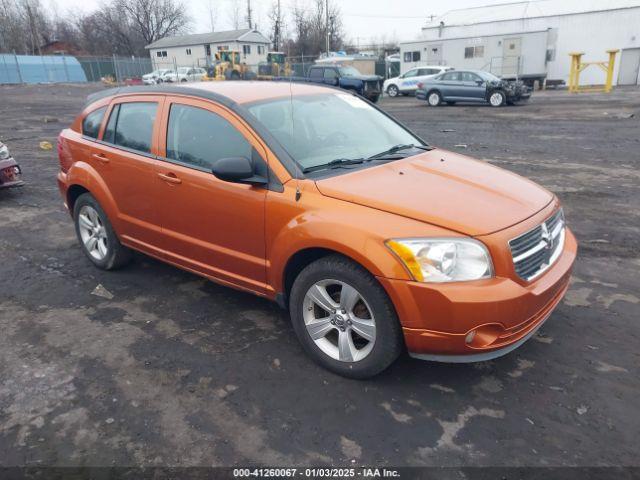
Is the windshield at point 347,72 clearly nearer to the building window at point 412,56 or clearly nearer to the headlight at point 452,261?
the building window at point 412,56

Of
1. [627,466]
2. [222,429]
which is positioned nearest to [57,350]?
[222,429]

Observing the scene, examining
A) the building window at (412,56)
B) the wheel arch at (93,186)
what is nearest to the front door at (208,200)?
the wheel arch at (93,186)

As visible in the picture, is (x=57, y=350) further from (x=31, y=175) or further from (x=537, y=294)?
(x=31, y=175)

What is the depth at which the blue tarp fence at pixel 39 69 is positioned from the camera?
49125 mm

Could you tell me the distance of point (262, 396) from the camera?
3.13 meters

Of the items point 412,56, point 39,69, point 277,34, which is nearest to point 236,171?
point 412,56

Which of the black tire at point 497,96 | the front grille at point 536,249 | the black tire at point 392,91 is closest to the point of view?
the front grille at point 536,249

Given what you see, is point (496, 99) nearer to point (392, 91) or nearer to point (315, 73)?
point (315, 73)

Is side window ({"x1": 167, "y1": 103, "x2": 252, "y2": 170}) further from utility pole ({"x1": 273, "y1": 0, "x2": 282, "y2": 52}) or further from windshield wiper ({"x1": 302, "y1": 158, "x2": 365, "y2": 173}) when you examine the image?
utility pole ({"x1": 273, "y1": 0, "x2": 282, "y2": 52})

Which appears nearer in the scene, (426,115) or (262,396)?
(262,396)

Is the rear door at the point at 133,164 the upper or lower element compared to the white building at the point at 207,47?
lower

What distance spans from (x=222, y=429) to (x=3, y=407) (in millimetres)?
1378

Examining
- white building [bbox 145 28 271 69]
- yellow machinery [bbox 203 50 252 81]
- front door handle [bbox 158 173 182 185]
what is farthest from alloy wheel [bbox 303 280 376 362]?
white building [bbox 145 28 271 69]

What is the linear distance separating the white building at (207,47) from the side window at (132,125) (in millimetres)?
61727
